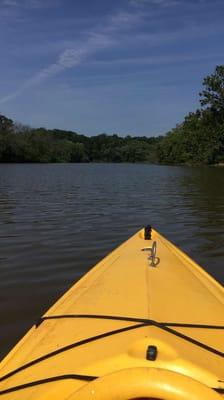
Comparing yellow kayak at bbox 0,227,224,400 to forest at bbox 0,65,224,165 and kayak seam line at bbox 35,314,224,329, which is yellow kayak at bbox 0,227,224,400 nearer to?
kayak seam line at bbox 35,314,224,329

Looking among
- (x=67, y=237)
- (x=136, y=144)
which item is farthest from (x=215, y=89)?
(x=136, y=144)

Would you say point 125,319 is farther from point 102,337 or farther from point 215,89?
point 215,89

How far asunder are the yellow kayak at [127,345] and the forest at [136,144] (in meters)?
56.3

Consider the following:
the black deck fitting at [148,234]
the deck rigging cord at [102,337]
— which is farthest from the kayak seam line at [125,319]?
the black deck fitting at [148,234]

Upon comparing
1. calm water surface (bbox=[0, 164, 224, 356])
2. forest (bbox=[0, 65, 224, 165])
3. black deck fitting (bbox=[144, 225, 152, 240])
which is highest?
forest (bbox=[0, 65, 224, 165])

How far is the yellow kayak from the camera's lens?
6.76 feet

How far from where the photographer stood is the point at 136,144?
164875 mm

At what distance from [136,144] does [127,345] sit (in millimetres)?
163990

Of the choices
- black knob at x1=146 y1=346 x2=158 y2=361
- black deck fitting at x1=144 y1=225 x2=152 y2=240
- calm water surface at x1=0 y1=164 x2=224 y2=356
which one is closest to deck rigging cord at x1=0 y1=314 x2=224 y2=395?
black knob at x1=146 y1=346 x2=158 y2=361

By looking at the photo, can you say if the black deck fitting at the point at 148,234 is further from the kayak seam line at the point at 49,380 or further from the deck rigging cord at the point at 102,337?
the kayak seam line at the point at 49,380

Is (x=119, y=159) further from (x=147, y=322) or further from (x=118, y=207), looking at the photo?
(x=147, y=322)

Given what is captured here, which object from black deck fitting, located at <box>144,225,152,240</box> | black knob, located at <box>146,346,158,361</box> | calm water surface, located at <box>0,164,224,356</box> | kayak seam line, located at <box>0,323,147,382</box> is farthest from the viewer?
black deck fitting, located at <box>144,225,152,240</box>

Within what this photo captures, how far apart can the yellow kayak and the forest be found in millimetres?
56301

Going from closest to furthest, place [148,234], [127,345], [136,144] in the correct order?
[127,345], [148,234], [136,144]
